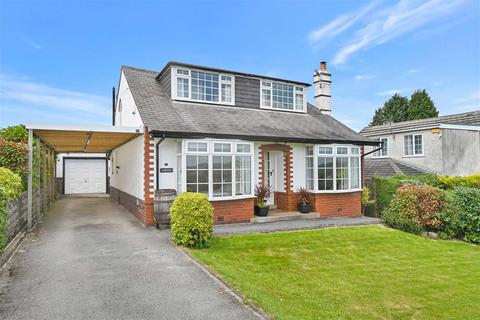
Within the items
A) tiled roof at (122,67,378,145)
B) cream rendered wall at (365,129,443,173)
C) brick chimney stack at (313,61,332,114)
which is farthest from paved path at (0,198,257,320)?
cream rendered wall at (365,129,443,173)

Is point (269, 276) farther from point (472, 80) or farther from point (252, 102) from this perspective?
point (472, 80)

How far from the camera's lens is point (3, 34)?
37.2 ft

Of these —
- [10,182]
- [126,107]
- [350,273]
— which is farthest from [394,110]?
[10,182]

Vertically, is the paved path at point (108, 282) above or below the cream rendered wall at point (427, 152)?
below

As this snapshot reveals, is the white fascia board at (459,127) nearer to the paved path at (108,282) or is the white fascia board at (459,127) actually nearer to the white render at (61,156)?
the paved path at (108,282)

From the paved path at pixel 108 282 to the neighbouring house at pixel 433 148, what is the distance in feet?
53.7

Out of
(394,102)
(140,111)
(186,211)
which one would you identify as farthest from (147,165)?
(394,102)

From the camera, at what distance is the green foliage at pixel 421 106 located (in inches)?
1714

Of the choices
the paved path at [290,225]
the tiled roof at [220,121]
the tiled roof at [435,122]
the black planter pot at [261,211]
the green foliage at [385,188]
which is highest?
the tiled roof at [435,122]

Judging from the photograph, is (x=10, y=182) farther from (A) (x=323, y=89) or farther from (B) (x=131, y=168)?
(A) (x=323, y=89)

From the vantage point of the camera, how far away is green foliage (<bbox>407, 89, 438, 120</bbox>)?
143ft

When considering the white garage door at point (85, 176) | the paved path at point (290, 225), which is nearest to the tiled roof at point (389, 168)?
the paved path at point (290, 225)

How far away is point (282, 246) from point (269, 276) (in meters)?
2.40

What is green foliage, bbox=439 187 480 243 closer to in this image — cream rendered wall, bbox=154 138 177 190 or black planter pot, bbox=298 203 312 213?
black planter pot, bbox=298 203 312 213
